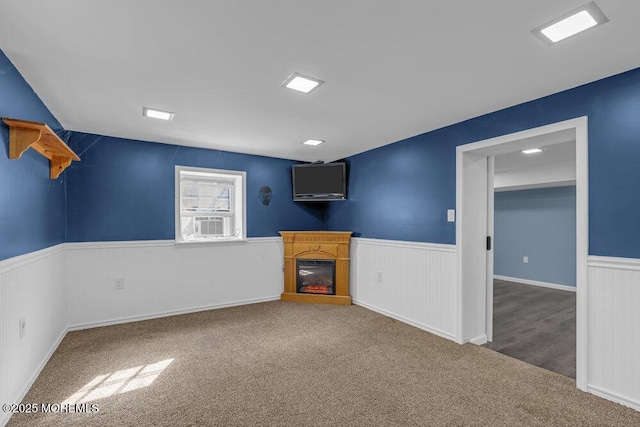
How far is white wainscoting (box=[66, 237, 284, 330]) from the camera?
11.6 feet

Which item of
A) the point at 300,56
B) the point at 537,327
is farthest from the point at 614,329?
the point at 300,56

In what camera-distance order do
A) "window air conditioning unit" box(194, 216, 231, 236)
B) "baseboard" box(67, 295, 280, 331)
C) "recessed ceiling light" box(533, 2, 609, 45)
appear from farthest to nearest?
1. "window air conditioning unit" box(194, 216, 231, 236)
2. "baseboard" box(67, 295, 280, 331)
3. "recessed ceiling light" box(533, 2, 609, 45)

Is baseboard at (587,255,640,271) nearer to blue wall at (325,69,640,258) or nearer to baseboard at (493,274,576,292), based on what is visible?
blue wall at (325,69,640,258)

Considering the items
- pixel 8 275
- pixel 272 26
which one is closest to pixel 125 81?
pixel 272 26

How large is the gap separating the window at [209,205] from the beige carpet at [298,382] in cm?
142

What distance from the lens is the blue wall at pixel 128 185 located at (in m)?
3.54

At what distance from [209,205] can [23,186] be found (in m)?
2.36

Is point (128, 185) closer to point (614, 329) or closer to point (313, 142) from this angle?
point (313, 142)

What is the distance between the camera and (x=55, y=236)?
3064 millimetres

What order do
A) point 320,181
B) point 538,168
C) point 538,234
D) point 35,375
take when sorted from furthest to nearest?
point 538,234 < point 538,168 < point 320,181 < point 35,375

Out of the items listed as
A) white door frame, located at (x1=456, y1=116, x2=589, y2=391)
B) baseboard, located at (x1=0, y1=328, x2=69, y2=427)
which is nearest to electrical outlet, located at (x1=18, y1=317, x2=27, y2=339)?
baseboard, located at (x1=0, y1=328, x2=69, y2=427)

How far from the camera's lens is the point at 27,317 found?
2256 millimetres

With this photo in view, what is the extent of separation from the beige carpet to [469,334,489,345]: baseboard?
0.22 m

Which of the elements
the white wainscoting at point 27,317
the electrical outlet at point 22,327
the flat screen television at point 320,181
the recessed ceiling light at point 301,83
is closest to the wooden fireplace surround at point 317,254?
the flat screen television at point 320,181
